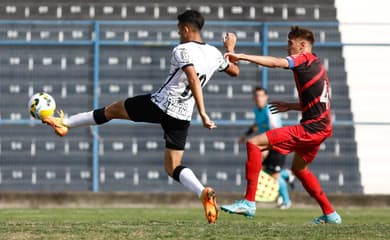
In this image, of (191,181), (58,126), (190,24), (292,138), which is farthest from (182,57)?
(58,126)

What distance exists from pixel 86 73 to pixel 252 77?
2.68 m

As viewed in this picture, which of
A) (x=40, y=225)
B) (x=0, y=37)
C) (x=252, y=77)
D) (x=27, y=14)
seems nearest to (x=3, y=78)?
(x=0, y=37)

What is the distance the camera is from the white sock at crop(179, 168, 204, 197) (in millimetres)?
9219

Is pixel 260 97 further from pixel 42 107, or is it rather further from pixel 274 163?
pixel 42 107

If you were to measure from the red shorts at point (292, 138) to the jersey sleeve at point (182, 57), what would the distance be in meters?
1.10

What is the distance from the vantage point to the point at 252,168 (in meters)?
9.70

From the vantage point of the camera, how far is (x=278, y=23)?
54.4 ft

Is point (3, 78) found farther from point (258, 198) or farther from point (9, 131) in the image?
point (258, 198)

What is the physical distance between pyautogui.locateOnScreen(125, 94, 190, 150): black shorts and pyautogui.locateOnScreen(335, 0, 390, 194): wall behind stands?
293 inches

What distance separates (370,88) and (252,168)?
→ 7.37 meters

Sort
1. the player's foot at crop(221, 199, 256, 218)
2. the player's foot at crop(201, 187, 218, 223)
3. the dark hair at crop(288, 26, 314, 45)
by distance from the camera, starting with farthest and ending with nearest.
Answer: the dark hair at crop(288, 26, 314, 45)
the player's foot at crop(221, 199, 256, 218)
the player's foot at crop(201, 187, 218, 223)

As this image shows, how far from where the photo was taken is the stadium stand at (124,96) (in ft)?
53.4

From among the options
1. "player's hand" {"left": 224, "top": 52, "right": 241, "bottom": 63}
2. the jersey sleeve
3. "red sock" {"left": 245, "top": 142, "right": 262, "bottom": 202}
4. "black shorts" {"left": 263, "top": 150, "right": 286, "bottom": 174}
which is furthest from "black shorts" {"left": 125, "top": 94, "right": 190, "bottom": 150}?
"black shorts" {"left": 263, "top": 150, "right": 286, "bottom": 174}

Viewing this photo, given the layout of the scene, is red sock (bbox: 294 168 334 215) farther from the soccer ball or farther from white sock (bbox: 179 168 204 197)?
the soccer ball
